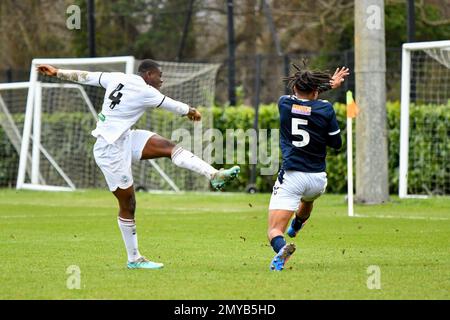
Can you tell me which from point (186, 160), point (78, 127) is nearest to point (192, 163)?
point (186, 160)

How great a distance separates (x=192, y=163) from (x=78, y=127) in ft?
52.6

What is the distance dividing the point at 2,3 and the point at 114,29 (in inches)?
175

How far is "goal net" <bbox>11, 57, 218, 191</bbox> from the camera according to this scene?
81.5 feet

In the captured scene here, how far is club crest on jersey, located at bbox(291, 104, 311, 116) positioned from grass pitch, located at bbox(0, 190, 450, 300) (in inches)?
61.9

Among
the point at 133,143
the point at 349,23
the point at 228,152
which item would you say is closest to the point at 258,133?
the point at 228,152

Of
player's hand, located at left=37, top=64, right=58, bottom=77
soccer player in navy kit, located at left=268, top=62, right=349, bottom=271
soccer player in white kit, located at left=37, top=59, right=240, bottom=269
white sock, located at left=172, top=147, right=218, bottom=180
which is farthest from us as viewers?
player's hand, located at left=37, top=64, right=58, bottom=77

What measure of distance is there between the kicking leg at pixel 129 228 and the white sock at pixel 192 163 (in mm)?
592

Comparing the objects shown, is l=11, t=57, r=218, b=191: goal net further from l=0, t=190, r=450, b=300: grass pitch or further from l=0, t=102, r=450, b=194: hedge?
l=0, t=190, r=450, b=300: grass pitch

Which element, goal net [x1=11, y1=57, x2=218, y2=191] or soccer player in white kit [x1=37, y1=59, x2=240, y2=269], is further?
goal net [x1=11, y1=57, x2=218, y2=191]

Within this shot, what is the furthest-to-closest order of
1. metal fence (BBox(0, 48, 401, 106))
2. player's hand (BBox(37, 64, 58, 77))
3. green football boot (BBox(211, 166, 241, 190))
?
1. metal fence (BBox(0, 48, 401, 106))
2. player's hand (BBox(37, 64, 58, 77))
3. green football boot (BBox(211, 166, 241, 190))

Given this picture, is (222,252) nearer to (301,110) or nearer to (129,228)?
(129,228)

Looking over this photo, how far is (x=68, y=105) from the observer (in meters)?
26.9

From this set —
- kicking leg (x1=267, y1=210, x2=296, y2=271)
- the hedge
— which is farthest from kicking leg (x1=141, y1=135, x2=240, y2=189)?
the hedge

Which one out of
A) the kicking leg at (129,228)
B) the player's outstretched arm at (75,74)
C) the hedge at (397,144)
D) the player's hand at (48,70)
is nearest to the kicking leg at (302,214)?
the kicking leg at (129,228)
